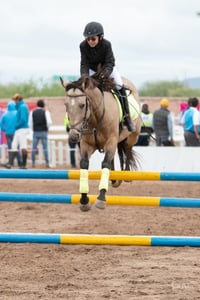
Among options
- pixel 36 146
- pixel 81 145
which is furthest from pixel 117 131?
pixel 36 146

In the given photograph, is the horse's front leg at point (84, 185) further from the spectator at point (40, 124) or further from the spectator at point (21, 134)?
the spectator at point (40, 124)

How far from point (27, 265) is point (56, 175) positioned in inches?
40.4

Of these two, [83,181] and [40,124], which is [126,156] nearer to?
[83,181]

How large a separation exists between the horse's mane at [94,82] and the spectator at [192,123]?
9.40 meters

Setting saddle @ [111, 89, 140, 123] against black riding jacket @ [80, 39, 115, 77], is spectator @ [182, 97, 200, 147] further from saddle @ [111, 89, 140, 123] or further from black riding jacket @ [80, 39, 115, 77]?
black riding jacket @ [80, 39, 115, 77]

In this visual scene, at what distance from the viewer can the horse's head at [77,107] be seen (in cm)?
871

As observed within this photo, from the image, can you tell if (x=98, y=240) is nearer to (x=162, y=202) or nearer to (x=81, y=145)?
(x=162, y=202)

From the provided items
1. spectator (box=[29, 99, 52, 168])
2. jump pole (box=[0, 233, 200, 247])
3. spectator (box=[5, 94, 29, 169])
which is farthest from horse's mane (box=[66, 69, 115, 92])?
spectator (box=[29, 99, 52, 168])

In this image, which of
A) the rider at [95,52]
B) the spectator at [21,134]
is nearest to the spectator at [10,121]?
the spectator at [21,134]

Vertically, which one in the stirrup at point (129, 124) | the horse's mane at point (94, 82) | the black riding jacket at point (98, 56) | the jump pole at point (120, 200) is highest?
the black riding jacket at point (98, 56)

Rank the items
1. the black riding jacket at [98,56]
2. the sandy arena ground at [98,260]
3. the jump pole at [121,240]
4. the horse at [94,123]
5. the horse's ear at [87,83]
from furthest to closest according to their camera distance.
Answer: the black riding jacket at [98,56] → the horse's ear at [87,83] → the horse at [94,123] → the jump pole at [121,240] → the sandy arena ground at [98,260]

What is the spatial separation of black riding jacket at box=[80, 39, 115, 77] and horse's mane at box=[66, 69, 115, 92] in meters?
0.09

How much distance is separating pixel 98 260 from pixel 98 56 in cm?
242

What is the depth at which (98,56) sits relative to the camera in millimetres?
9781
